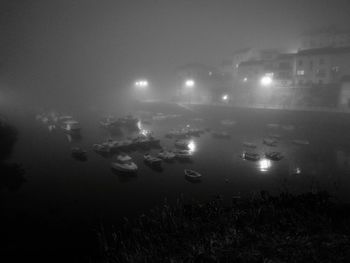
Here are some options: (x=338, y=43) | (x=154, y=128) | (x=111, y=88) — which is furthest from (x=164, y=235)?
(x=111, y=88)

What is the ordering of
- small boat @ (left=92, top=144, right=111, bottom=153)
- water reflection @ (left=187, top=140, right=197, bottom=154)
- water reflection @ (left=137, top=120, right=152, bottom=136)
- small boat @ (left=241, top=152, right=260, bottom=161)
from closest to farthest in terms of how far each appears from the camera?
small boat @ (left=241, top=152, right=260, bottom=161) → small boat @ (left=92, top=144, right=111, bottom=153) → water reflection @ (left=187, top=140, right=197, bottom=154) → water reflection @ (left=137, top=120, right=152, bottom=136)

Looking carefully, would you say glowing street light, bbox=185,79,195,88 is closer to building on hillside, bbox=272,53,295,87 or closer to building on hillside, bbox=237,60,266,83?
building on hillside, bbox=237,60,266,83

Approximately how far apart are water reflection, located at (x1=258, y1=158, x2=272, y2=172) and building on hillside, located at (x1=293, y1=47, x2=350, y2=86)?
43.1 metres

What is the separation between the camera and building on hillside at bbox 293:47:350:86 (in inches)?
2850

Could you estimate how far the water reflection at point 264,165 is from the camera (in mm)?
42075

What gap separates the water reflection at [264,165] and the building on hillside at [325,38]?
8422cm

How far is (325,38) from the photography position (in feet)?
336

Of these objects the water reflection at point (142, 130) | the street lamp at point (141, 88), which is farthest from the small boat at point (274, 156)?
the street lamp at point (141, 88)

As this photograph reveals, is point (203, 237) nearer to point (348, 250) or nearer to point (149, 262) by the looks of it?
point (149, 262)

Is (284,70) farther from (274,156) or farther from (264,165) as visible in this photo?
(264,165)

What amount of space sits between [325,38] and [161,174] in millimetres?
103971

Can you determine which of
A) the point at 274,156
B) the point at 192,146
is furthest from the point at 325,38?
the point at 192,146

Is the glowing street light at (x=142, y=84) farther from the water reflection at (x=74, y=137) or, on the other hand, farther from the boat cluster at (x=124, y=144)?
the boat cluster at (x=124, y=144)

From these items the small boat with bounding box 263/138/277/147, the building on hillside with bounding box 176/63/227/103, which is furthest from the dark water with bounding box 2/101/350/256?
the building on hillside with bounding box 176/63/227/103
